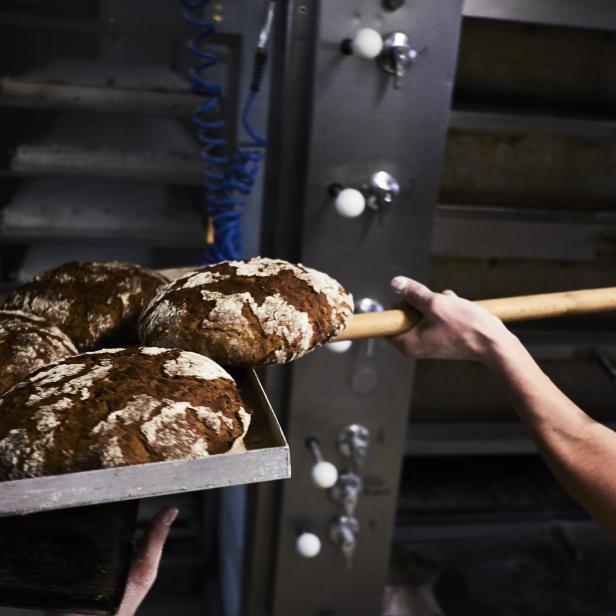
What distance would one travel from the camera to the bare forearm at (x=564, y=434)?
3.34 ft

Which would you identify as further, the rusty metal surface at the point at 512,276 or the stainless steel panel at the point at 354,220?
the rusty metal surface at the point at 512,276

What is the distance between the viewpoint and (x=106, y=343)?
1066mm

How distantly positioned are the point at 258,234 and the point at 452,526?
1.04 metres

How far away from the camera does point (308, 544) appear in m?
1.71

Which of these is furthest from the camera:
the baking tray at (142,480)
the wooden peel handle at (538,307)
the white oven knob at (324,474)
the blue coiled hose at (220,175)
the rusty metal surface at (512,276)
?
the rusty metal surface at (512,276)

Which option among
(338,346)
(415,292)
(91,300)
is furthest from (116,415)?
(338,346)

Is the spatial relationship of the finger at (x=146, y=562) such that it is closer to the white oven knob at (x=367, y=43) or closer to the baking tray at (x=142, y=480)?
the baking tray at (x=142, y=480)

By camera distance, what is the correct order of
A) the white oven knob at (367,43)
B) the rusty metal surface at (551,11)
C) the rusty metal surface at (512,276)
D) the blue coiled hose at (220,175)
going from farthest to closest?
the rusty metal surface at (512,276)
the blue coiled hose at (220,175)
the rusty metal surface at (551,11)
the white oven knob at (367,43)

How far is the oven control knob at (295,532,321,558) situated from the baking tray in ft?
3.38

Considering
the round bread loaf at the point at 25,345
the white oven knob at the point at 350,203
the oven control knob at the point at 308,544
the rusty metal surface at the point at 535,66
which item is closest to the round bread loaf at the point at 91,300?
the round bread loaf at the point at 25,345

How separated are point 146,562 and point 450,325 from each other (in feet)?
2.00

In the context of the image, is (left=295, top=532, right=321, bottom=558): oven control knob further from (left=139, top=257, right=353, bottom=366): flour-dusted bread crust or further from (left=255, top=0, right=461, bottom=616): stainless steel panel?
(left=139, top=257, right=353, bottom=366): flour-dusted bread crust

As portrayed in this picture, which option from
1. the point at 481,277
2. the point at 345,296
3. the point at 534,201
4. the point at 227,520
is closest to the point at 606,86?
the point at 534,201

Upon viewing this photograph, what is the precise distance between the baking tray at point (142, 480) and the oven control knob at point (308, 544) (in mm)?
1031
